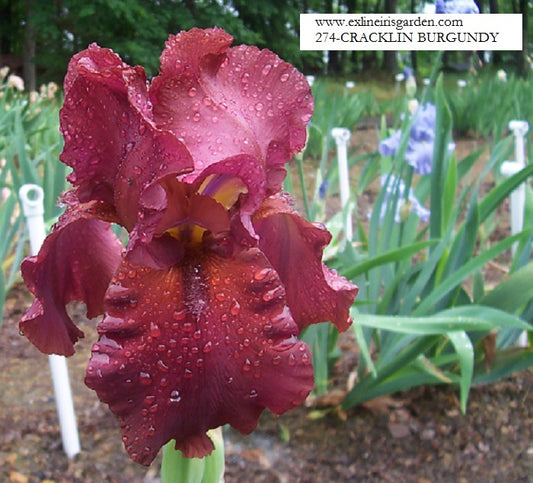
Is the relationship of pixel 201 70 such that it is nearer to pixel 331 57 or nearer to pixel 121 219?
pixel 121 219

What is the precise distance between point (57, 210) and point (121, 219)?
3.26 ft

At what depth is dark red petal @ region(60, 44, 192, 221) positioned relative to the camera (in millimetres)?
374

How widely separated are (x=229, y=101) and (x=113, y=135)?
88 millimetres

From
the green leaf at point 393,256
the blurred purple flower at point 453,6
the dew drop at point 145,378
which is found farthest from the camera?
the blurred purple flower at point 453,6

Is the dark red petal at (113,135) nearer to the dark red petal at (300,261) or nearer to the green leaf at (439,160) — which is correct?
the dark red petal at (300,261)

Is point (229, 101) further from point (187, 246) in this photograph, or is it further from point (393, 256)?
point (393, 256)

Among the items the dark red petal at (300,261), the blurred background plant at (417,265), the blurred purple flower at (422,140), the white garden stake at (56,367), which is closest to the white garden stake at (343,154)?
the blurred background plant at (417,265)

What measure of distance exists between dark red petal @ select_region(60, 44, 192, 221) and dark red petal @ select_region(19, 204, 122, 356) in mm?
35

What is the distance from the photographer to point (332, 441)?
3.69 ft

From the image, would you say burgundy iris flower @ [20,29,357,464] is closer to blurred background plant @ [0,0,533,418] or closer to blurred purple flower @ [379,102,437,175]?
blurred background plant @ [0,0,533,418]

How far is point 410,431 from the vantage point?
1.16 m

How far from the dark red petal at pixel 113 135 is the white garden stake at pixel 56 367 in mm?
468

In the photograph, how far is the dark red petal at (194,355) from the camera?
0.36 meters

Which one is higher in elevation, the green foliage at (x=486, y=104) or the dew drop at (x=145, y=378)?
the dew drop at (x=145, y=378)
